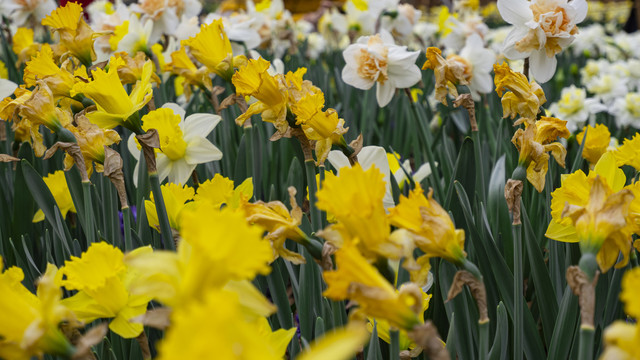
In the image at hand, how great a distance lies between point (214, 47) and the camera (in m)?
1.15

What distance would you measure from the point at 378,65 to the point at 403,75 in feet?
0.28

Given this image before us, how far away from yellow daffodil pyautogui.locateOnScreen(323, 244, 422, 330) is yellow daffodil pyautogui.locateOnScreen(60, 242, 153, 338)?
26 cm

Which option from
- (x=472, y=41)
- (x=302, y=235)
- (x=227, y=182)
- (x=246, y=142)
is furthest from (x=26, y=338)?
(x=472, y=41)

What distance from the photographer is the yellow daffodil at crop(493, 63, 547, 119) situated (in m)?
0.92

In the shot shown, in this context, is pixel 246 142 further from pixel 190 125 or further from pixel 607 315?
pixel 607 315

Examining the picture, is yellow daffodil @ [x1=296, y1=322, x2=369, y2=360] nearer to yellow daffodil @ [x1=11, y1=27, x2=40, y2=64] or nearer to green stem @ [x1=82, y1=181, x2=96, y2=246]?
green stem @ [x1=82, y1=181, x2=96, y2=246]

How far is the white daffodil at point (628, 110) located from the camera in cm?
212

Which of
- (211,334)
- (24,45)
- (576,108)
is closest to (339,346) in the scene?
(211,334)

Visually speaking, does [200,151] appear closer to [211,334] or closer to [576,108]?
[211,334]

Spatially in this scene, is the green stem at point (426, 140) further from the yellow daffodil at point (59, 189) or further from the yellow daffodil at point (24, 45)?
the yellow daffodil at point (24, 45)

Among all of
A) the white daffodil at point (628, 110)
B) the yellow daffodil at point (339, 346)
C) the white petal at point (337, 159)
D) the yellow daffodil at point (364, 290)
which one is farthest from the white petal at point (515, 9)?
the white daffodil at point (628, 110)

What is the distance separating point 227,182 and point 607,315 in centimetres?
60

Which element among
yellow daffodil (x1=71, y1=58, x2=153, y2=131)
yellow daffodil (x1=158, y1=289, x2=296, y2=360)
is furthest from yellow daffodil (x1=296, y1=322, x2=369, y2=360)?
yellow daffodil (x1=71, y1=58, x2=153, y2=131)

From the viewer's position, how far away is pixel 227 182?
0.87m
